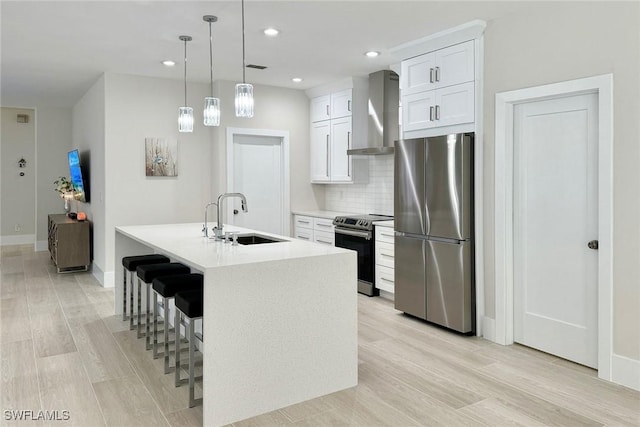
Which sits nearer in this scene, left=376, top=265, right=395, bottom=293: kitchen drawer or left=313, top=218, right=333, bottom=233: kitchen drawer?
left=376, top=265, right=395, bottom=293: kitchen drawer

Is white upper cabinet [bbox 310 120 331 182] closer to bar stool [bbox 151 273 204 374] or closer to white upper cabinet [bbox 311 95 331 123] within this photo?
white upper cabinet [bbox 311 95 331 123]

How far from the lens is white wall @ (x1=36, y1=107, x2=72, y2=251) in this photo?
8.66 meters

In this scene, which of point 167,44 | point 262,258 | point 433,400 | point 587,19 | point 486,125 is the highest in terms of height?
point 167,44

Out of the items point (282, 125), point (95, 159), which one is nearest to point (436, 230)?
point (282, 125)

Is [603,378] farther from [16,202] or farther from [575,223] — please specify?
[16,202]

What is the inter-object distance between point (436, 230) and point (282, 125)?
3.21 m

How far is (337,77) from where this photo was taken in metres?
5.92

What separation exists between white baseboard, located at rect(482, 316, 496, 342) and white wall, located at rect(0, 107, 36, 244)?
8806mm

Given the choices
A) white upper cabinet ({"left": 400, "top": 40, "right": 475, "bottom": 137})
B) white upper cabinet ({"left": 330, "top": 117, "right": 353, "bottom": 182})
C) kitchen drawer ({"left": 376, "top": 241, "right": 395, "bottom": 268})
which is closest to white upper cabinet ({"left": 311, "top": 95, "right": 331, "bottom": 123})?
white upper cabinet ({"left": 330, "top": 117, "right": 353, "bottom": 182})

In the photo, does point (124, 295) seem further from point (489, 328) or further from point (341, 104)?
point (341, 104)

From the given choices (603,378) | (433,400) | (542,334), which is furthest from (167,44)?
(603,378)

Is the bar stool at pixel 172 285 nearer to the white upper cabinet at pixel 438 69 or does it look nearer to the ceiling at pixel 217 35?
the ceiling at pixel 217 35

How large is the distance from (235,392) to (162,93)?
4493 mm

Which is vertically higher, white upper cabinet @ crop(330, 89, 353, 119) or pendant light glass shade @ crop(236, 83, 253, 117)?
white upper cabinet @ crop(330, 89, 353, 119)
